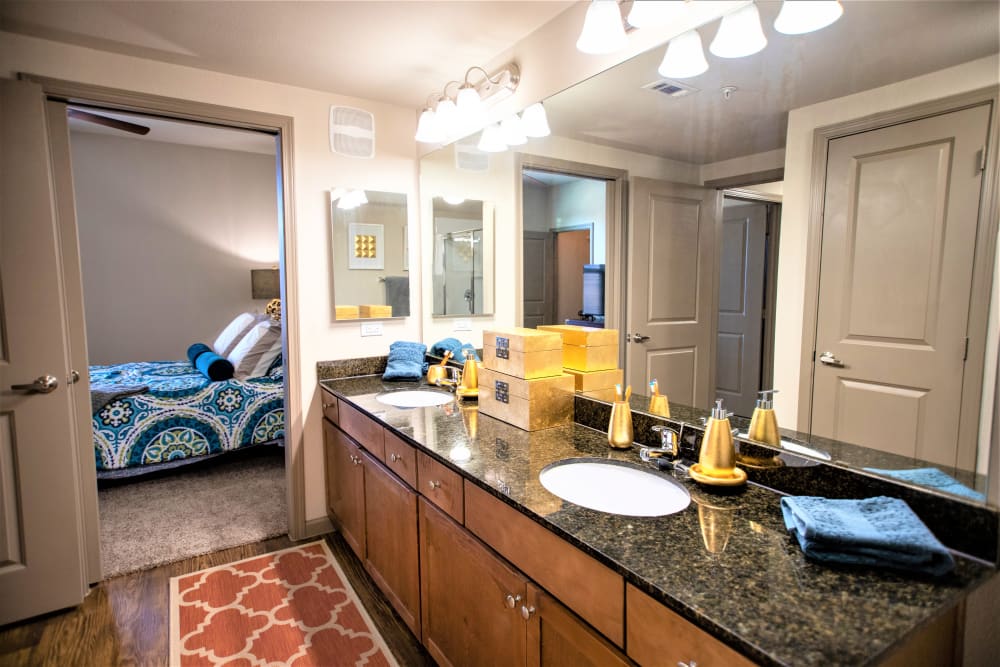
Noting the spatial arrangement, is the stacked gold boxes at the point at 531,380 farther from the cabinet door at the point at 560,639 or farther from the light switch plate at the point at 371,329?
the light switch plate at the point at 371,329

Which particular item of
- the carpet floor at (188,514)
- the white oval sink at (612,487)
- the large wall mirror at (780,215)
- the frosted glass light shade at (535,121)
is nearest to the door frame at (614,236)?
the large wall mirror at (780,215)

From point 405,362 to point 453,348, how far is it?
268 mm

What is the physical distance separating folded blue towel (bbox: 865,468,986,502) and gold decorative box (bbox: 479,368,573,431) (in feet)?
3.06

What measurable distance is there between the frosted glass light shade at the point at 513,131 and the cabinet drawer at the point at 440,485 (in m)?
1.33

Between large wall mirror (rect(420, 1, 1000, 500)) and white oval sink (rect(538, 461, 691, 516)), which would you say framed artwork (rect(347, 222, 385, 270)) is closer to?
large wall mirror (rect(420, 1, 1000, 500))

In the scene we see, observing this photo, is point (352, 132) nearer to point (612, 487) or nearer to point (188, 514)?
point (612, 487)

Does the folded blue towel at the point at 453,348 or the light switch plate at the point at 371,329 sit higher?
the light switch plate at the point at 371,329

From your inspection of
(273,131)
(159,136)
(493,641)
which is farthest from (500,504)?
(159,136)

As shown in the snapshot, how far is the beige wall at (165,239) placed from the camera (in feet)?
14.9

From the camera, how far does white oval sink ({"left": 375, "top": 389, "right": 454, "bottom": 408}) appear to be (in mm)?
2355

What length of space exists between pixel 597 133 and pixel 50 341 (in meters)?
2.29

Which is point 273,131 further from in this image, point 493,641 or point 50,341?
point 493,641

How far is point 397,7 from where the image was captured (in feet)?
5.91

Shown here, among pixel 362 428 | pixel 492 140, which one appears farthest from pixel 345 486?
pixel 492 140
